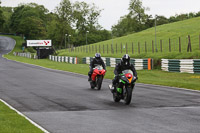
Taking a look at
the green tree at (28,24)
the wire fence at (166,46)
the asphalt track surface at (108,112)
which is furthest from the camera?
the green tree at (28,24)

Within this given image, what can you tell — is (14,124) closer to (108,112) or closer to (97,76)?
(108,112)

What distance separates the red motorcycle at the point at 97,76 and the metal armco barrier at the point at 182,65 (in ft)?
33.0

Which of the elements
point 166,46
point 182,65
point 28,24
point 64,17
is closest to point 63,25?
point 64,17

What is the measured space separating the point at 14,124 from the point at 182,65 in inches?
790

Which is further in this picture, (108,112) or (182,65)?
→ (182,65)

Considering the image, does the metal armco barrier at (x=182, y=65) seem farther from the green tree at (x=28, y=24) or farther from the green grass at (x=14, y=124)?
the green tree at (x=28, y=24)

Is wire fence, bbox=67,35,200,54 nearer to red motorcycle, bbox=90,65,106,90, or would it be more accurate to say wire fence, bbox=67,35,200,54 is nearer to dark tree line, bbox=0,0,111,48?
red motorcycle, bbox=90,65,106,90

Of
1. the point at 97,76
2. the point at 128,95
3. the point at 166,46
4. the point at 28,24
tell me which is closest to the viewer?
the point at 128,95

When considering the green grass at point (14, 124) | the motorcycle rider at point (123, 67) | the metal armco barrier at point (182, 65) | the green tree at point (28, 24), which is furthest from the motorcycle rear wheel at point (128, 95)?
the green tree at point (28, 24)

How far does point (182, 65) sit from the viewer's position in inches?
1062

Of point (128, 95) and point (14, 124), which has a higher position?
point (128, 95)

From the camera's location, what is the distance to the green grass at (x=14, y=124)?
25.9ft

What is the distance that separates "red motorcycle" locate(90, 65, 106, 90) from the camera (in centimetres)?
1712

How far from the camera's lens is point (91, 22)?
488 feet
